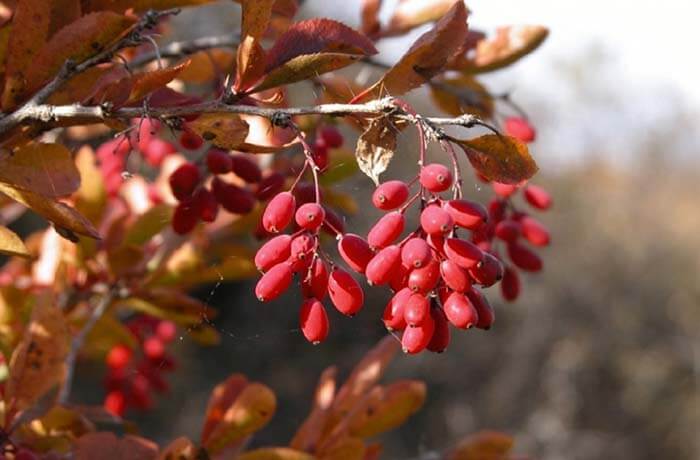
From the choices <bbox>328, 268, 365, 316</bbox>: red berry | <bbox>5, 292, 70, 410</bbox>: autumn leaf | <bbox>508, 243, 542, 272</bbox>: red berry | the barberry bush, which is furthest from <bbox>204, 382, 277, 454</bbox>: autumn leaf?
<bbox>508, 243, 542, 272</bbox>: red berry

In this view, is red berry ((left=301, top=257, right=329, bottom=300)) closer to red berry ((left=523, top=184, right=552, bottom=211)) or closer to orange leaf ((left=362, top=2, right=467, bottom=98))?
orange leaf ((left=362, top=2, right=467, bottom=98))

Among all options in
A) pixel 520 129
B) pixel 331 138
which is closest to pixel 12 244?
pixel 331 138

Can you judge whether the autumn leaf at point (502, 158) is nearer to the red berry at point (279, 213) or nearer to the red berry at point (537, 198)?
the red berry at point (279, 213)

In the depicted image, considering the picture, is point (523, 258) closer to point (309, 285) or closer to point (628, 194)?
point (309, 285)

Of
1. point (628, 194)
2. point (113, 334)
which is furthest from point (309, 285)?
point (628, 194)

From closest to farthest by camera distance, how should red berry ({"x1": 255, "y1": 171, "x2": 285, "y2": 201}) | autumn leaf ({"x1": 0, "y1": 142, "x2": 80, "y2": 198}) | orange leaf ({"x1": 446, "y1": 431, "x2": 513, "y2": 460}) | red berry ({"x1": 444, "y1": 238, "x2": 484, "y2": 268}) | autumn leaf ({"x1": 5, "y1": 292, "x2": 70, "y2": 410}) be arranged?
1. red berry ({"x1": 444, "y1": 238, "x2": 484, "y2": 268})
2. autumn leaf ({"x1": 0, "y1": 142, "x2": 80, "y2": 198})
3. autumn leaf ({"x1": 5, "y1": 292, "x2": 70, "y2": 410})
4. red berry ({"x1": 255, "y1": 171, "x2": 285, "y2": 201})
5. orange leaf ({"x1": 446, "y1": 431, "x2": 513, "y2": 460})

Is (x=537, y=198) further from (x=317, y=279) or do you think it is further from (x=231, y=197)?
(x=317, y=279)
